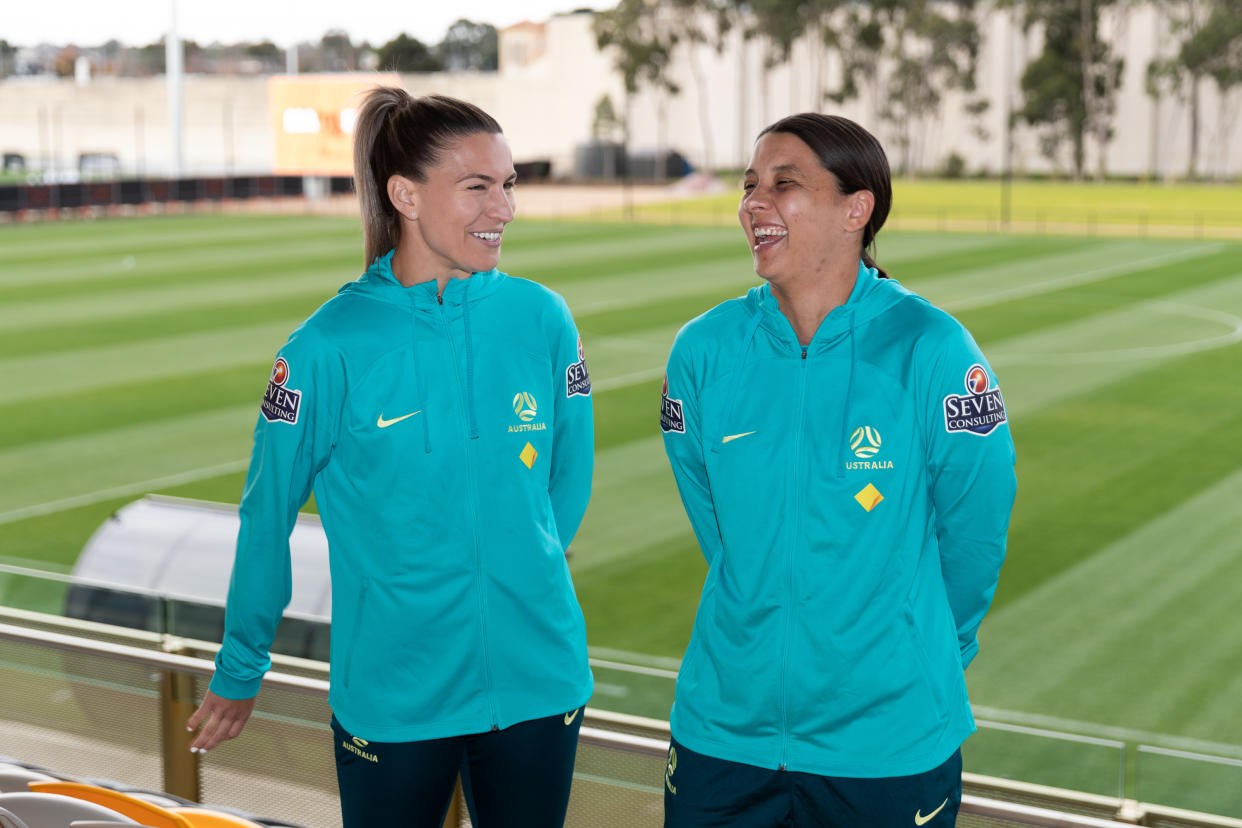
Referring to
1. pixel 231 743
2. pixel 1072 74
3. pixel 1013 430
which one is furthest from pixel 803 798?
pixel 1072 74

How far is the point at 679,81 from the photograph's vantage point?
86.1 metres

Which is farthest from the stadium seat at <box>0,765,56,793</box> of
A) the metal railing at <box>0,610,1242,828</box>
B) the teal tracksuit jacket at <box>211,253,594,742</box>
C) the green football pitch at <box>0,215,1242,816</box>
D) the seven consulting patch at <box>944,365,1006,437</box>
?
the seven consulting patch at <box>944,365,1006,437</box>

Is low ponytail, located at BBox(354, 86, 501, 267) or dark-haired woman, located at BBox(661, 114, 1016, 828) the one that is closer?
dark-haired woman, located at BBox(661, 114, 1016, 828)

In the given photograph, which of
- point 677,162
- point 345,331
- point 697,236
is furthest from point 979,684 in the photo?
point 677,162

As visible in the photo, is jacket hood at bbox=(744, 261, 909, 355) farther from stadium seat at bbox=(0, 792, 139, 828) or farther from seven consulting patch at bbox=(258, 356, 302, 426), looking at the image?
stadium seat at bbox=(0, 792, 139, 828)

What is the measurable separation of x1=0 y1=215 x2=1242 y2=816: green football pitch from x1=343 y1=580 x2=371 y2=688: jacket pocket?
39.6 inches

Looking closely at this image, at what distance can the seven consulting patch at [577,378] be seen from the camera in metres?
3.22

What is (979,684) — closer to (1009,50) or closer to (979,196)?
(979,196)

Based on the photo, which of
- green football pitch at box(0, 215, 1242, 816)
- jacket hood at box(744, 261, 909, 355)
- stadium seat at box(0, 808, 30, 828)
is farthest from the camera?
green football pitch at box(0, 215, 1242, 816)

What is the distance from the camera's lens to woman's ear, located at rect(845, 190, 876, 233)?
2.94 m

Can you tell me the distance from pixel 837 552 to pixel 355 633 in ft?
3.27

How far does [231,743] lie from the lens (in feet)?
12.5

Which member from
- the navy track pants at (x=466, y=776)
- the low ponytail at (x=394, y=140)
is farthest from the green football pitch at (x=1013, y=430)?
the low ponytail at (x=394, y=140)

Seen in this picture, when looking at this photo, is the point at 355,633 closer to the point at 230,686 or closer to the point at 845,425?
the point at 230,686
